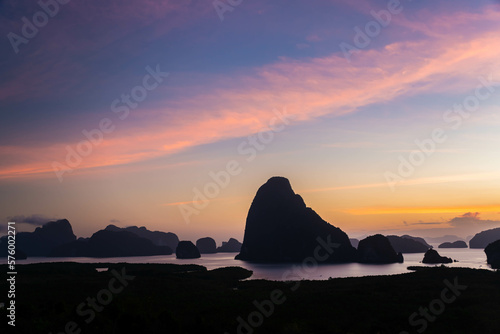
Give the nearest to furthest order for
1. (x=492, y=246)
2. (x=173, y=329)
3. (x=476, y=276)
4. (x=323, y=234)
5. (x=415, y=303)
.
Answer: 1. (x=173, y=329)
2. (x=415, y=303)
3. (x=476, y=276)
4. (x=492, y=246)
5. (x=323, y=234)

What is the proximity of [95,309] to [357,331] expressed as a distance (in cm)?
2465

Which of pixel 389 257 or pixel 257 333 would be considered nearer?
pixel 257 333

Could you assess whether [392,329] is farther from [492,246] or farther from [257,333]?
[492,246]

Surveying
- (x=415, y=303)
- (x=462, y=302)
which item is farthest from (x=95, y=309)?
(x=462, y=302)

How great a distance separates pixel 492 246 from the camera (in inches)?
5157

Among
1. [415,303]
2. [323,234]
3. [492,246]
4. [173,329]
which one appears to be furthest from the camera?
[323,234]

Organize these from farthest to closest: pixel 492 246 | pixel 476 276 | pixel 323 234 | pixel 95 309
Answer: pixel 323 234
pixel 492 246
pixel 476 276
pixel 95 309

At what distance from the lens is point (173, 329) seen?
31.1 meters

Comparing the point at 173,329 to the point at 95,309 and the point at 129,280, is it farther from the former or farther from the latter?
the point at 129,280

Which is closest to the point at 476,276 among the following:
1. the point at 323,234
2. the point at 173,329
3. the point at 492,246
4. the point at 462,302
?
the point at 462,302

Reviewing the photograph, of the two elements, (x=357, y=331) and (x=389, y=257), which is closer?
(x=357, y=331)

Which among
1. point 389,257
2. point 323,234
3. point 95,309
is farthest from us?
point 323,234

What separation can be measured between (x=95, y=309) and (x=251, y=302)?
57.8 ft

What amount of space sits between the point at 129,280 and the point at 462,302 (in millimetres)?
54241
